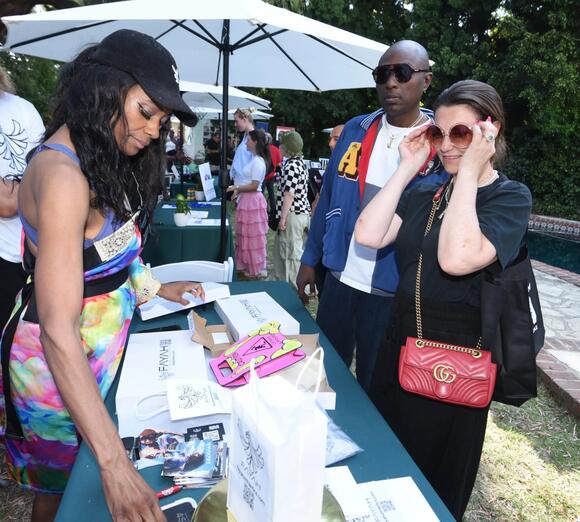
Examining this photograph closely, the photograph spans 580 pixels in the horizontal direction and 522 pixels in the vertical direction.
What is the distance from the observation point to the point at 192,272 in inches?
105

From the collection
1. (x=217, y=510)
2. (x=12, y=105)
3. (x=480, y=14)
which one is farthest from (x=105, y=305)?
(x=480, y=14)

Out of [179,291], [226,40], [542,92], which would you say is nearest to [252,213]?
[226,40]

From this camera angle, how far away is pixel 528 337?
1.52 meters

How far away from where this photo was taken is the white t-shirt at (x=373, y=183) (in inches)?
88.4

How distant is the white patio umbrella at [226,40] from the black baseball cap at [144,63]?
0.79 metres

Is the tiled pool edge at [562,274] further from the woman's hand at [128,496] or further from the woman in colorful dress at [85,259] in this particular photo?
the woman's hand at [128,496]

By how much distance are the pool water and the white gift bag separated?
33.0 feet

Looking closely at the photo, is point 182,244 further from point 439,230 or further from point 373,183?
point 439,230

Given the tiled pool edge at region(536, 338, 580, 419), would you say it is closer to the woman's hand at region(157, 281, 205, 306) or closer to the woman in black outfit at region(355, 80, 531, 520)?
the woman in black outfit at region(355, 80, 531, 520)

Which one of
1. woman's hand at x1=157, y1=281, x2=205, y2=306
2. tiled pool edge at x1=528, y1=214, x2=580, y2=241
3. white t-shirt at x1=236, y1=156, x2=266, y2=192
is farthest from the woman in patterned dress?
tiled pool edge at x1=528, y1=214, x2=580, y2=241

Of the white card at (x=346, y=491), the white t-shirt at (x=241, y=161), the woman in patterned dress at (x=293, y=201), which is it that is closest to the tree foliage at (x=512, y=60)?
the white t-shirt at (x=241, y=161)

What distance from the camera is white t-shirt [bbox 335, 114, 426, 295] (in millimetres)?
2244

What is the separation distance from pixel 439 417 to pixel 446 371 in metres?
0.24

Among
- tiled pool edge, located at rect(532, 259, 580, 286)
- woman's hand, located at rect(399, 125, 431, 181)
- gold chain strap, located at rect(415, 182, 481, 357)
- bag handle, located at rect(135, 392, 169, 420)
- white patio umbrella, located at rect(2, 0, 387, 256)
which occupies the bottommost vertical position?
tiled pool edge, located at rect(532, 259, 580, 286)
